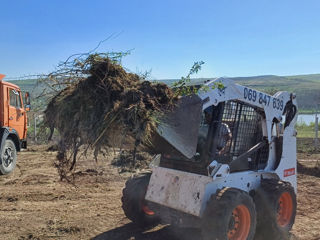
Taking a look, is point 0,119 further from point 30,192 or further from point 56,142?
point 56,142

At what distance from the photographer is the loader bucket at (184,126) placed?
135 inches

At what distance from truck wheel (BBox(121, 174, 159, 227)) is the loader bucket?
128 cm

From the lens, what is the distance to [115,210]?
216 inches

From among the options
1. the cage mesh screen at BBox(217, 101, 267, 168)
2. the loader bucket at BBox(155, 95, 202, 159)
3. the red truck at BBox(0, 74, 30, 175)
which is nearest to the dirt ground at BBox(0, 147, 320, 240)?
the red truck at BBox(0, 74, 30, 175)

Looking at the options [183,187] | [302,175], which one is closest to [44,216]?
[183,187]

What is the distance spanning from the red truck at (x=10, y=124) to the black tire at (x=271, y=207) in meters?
5.97

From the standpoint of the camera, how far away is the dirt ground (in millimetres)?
4461

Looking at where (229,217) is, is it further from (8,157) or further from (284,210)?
(8,157)

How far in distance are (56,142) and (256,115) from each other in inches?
105

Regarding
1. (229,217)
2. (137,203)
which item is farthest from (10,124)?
(229,217)

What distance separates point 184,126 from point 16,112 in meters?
6.71

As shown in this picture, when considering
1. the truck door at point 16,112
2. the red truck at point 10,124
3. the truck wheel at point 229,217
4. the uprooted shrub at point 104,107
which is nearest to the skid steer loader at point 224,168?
the truck wheel at point 229,217

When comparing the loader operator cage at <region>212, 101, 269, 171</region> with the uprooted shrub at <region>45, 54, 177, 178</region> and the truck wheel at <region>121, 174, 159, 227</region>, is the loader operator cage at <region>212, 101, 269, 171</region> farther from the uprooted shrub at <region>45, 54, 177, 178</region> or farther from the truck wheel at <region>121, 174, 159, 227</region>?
the truck wheel at <region>121, 174, 159, 227</region>

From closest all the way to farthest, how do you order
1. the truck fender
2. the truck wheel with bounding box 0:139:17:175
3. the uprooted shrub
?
the uprooted shrub → the truck fender → the truck wheel with bounding box 0:139:17:175
